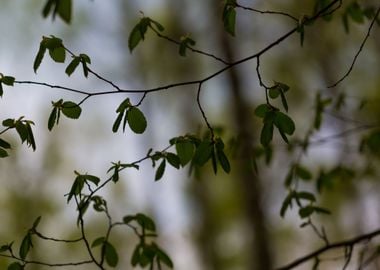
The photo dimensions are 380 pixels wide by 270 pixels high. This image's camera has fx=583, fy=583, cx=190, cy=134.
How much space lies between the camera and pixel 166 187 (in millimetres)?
8141

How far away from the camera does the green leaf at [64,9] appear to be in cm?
74

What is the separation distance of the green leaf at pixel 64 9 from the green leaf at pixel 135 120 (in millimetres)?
386

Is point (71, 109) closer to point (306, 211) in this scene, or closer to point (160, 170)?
point (160, 170)

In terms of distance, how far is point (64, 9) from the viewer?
0.75 metres

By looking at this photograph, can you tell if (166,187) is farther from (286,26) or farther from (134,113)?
(134,113)

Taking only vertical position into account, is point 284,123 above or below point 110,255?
above

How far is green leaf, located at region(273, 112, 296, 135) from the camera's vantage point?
1.10 meters

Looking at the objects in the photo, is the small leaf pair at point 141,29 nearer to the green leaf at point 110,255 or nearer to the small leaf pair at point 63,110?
the small leaf pair at point 63,110

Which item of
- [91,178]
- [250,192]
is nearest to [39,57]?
[91,178]

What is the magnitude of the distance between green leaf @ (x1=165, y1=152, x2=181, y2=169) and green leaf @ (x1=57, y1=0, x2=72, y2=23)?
1.69 feet

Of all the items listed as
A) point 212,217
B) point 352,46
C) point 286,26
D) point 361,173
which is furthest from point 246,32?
point 361,173

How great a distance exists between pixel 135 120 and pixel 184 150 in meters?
0.12

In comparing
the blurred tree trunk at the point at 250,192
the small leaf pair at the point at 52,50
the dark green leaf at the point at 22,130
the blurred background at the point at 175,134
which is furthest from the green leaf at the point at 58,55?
the blurred background at the point at 175,134

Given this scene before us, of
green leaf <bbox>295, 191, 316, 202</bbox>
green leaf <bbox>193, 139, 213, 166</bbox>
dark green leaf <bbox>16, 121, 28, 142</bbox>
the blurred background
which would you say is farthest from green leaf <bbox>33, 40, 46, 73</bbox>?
the blurred background
